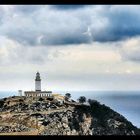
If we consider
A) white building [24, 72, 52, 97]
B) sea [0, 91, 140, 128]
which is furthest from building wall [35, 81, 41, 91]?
sea [0, 91, 140, 128]

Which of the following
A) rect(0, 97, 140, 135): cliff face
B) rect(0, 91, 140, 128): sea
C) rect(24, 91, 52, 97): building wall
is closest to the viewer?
rect(0, 91, 140, 128): sea

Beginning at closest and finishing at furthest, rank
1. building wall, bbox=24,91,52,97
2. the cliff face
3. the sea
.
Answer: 1. the sea
2. building wall, bbox=24,91,52,97
3. the cliff face

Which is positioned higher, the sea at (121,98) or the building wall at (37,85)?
the building wall at (37,85)

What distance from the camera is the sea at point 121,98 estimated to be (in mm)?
2076

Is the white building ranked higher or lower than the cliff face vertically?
Result: higher

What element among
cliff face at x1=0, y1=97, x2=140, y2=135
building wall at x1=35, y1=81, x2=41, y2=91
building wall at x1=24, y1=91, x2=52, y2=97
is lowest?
cliff face at x1=0, y1=97, x2=140, y2=135

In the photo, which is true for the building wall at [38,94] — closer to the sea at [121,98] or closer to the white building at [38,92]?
the white building at [38,92]

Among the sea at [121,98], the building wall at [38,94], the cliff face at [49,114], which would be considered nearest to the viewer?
the sea at [121,98]

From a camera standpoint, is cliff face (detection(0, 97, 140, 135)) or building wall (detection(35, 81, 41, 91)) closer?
building wall (detection(35, 81, 41, 91))

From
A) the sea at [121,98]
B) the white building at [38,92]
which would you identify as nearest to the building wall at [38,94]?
the white building at [38,92]

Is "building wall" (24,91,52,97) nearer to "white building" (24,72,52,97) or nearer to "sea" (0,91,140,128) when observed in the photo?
"white building" (24,72,52,97)

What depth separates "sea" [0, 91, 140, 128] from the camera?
2076 mm

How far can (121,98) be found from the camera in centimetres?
214

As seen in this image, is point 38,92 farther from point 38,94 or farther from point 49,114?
point 49,114
